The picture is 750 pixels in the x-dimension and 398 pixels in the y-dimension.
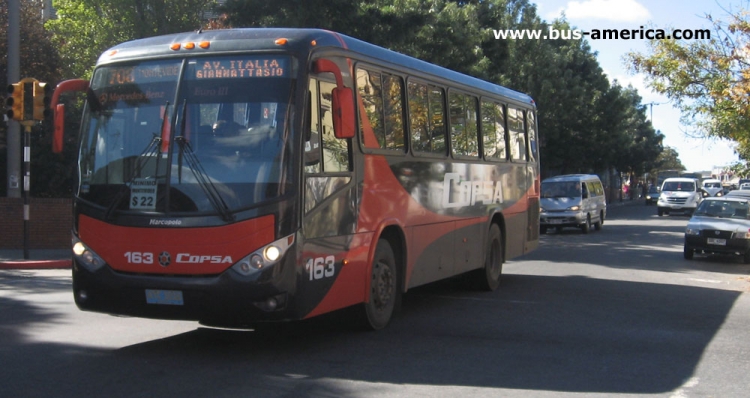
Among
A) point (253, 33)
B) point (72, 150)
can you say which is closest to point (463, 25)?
point (72, 150)

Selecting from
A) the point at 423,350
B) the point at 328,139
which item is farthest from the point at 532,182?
the point at 328,139

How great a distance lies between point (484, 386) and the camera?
714 cm

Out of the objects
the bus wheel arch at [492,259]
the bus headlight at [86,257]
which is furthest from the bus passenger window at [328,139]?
the bus wheel arch at [492,259]

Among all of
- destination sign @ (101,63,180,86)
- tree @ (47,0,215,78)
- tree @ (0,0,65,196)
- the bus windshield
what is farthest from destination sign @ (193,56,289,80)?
tree @ (47,0,215,78)

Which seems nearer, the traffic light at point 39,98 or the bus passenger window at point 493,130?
the bus passenger window at point 493,130

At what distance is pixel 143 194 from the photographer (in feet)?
26.1

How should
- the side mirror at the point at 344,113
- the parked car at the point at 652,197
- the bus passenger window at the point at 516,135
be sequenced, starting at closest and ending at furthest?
the side mirror at the point at 344,113 → the bus passenger window at the point at 516,135 → the parked car at the point at 652,197

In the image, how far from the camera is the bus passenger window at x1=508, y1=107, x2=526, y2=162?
1504 cm

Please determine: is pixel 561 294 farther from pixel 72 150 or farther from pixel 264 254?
pixel 72 150

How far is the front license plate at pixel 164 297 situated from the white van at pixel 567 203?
24.7m

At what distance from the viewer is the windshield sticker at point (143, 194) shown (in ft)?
26.0

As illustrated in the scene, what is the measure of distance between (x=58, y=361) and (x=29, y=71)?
65.9 feet

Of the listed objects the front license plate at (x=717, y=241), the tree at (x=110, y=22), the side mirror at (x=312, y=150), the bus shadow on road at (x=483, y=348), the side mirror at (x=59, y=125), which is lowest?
the bus shadow on road at (x=483, y=348)

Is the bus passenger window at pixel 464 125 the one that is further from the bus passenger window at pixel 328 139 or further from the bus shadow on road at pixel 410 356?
the bus passenger window at pixel 328 139
